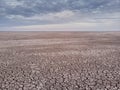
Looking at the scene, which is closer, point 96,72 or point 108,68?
point 96,72

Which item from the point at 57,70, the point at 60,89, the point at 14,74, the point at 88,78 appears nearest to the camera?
the point at 60,89

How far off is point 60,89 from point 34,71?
2567 millimetres

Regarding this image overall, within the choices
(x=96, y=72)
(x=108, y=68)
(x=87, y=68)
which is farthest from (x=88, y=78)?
(x=108, y=68)

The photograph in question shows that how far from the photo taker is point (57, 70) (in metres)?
8.01

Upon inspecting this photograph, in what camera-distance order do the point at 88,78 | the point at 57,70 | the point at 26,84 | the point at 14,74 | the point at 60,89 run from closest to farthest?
the point at 60,89
the point at 26,84
the point at 88,78
the point at 14,74
the point at 57,70

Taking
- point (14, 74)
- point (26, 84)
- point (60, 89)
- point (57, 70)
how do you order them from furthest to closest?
point (57, 70), point (14, 74), point (26, 84), point (60, 89)

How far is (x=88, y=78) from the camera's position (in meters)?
6.79

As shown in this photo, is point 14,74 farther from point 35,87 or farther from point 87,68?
point 87,68

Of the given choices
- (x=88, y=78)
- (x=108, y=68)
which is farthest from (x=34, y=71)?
(x=108, y=68)

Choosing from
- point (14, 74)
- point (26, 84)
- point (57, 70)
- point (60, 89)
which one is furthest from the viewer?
point (57, 70)

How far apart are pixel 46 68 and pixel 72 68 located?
145 centimetres

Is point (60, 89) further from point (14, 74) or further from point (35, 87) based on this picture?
point (14, 74)

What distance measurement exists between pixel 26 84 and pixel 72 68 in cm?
300

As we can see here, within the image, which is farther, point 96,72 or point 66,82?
point 96,72
